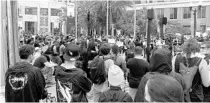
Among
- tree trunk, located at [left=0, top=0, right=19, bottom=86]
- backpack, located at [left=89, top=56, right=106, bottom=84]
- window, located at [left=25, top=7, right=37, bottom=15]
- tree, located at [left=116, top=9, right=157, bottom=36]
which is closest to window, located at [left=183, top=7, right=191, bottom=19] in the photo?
tree, located at [left=116, top=9, right=157, bottom=36]

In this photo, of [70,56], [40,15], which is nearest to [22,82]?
[70,56]

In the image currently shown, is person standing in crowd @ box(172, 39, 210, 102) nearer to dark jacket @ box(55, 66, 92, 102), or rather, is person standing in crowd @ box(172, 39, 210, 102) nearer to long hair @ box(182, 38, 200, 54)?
long hair @ box(182, 38, 200, 54)

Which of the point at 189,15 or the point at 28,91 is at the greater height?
the point at 189,15

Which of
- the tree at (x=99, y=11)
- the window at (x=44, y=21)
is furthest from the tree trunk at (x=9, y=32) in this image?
the window at (x=44, y=21)

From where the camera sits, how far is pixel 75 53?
4.16m

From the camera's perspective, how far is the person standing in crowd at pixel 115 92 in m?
3.46

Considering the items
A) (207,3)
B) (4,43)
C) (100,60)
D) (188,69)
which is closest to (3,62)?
(4,43)

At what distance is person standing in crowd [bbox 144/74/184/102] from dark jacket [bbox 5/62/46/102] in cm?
212

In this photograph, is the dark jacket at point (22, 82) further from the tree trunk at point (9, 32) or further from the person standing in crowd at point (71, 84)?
the tree trunk at point (9, 32)

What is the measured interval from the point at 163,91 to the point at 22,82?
2.30 meters

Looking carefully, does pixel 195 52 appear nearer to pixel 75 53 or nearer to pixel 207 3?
pixel 75 53

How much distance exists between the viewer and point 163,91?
6.61ft

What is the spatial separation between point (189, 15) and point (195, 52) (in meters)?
51.4

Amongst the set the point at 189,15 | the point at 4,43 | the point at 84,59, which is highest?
the point at 189,15
